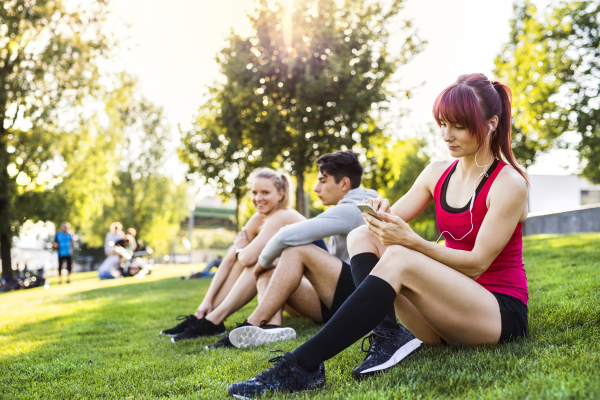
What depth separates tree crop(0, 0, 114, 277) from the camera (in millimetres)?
18234

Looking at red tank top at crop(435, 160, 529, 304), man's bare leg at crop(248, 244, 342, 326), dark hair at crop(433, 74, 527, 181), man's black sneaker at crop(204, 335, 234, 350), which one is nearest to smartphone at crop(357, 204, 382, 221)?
red tank top at crop(435, 160, 529, 304)

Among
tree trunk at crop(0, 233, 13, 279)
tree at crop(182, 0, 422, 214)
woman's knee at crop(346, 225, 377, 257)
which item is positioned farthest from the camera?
tree trunk at crop(0, 233, 13, 279)

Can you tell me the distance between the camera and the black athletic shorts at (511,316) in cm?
248

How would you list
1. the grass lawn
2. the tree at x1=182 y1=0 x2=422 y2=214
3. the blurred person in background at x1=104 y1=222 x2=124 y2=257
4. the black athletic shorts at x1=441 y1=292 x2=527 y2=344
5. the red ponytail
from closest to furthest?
the grass lawn
the black athletic shorts at x1=441 y1=292 x2=527 y2=344
the red ponytail
the tree at x1=182 y1=0 x2=422 y2=214
the blurred person in background at x1=104 y1=222 x2=124 y2=257

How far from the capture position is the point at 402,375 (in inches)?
92.6

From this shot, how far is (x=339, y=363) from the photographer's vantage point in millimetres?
2867

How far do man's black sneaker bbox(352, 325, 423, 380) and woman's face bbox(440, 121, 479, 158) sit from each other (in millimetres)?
1077

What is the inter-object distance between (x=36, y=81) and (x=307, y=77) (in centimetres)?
1205

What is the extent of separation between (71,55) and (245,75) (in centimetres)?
875

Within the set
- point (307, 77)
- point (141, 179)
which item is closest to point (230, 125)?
point (307, 77)

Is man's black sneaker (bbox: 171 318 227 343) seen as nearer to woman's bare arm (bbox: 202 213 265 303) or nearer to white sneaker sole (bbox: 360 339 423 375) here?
woman's bare arm (bbox: 202 213 265 303)

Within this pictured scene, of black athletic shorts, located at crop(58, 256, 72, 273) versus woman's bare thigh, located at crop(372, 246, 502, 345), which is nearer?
woman's bare thigh, located at crop(372, 246, 502, 345)

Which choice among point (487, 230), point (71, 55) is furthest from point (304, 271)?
point (71, 55)

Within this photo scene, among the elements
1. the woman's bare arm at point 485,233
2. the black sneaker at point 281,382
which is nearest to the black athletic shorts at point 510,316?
the woman's bare arm at point 485,233
